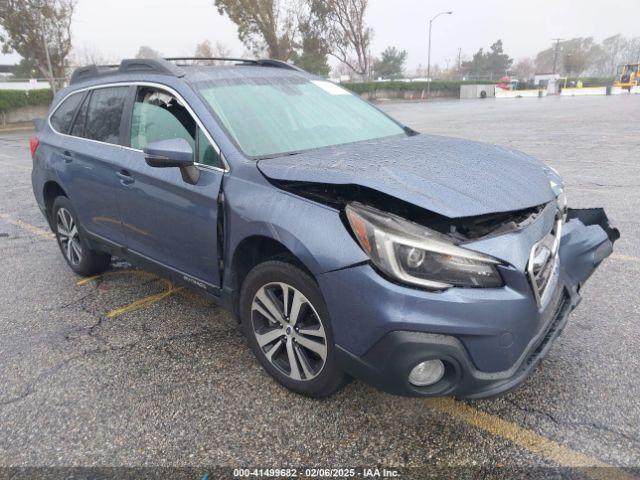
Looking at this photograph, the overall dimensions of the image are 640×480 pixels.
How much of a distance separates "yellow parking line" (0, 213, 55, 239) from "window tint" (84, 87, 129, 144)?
2.54 m

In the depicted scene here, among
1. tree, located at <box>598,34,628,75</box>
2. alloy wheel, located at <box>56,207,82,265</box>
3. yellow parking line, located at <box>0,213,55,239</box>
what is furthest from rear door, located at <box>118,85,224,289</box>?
tree, located at <box>598,34,628,75</box>

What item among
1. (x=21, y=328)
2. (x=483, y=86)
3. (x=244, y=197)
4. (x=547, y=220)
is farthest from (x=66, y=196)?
(x=483, y=86)

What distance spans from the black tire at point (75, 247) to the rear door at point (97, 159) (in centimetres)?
20

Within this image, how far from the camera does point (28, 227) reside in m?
6.36

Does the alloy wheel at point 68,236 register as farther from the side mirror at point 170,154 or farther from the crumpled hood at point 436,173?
the crumpled hood at point 436,173

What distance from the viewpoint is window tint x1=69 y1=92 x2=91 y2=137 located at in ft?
A: 13.4

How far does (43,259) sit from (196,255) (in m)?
3.03

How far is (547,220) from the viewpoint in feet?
7.75

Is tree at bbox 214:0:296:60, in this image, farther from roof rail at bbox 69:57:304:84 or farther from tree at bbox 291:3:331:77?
roof rail at bbox 69:57:304:84

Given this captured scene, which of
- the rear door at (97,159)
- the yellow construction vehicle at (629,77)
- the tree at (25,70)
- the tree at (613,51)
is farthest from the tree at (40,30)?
the tree at (613,51)

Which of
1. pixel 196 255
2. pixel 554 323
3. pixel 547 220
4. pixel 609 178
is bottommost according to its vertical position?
pixel 609 178

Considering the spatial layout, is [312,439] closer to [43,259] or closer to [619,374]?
[619,374]

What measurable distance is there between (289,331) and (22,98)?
32.9 m

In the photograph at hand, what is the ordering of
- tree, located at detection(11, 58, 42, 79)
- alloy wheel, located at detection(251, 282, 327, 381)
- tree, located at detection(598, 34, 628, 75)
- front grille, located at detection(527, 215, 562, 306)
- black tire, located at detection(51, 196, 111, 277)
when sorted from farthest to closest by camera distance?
tree, located at detection(598, 34, 628, 75), tree, located at detection(11, 58, 42, 79), black tire, located at detection(51, 196, 111, 277), alloy wheel, located at detection(251, 282, 327, 381), front grille, located at detection(527, 215, 562, 306)
